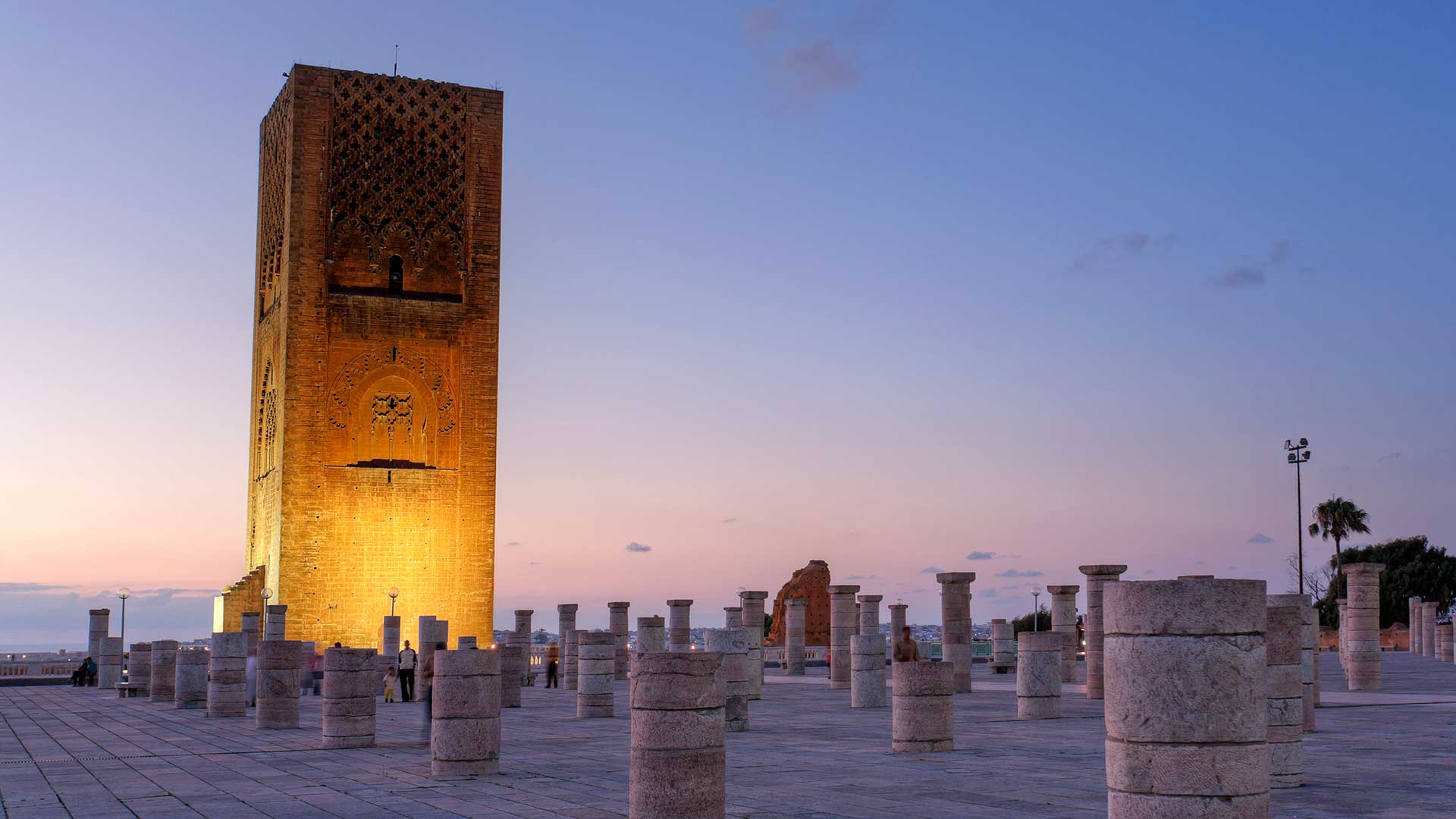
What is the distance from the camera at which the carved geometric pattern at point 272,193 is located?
123 feet

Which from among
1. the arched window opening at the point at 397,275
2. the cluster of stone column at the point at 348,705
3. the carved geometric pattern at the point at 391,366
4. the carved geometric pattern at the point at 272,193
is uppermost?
the carved geometric pattern at the point at 272,193

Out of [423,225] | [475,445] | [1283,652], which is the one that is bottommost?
[1283,652]

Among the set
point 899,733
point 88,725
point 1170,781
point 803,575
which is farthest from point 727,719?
point 803,575

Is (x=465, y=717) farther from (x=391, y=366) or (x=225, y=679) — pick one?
(x=391, y=366)

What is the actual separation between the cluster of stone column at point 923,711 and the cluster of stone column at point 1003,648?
2093 cm

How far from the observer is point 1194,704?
682cm

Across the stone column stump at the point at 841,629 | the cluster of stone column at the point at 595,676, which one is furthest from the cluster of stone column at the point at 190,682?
the stone column stump at the point at 841,629

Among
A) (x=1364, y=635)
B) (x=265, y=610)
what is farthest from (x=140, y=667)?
(x=1364, y=635)

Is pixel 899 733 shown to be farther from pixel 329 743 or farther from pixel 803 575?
pixel 803 575

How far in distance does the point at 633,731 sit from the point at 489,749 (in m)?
3.14

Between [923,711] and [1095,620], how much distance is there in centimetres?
1086

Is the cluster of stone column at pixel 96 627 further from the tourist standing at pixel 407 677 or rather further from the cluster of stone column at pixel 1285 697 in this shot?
the cluster of stone column at pixel 1285 697

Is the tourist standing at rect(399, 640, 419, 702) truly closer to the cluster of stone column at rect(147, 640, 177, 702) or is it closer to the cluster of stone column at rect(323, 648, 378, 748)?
the cluster of stone column at rect(147, 640, 177, 702)

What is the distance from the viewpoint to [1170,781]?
6.82m
